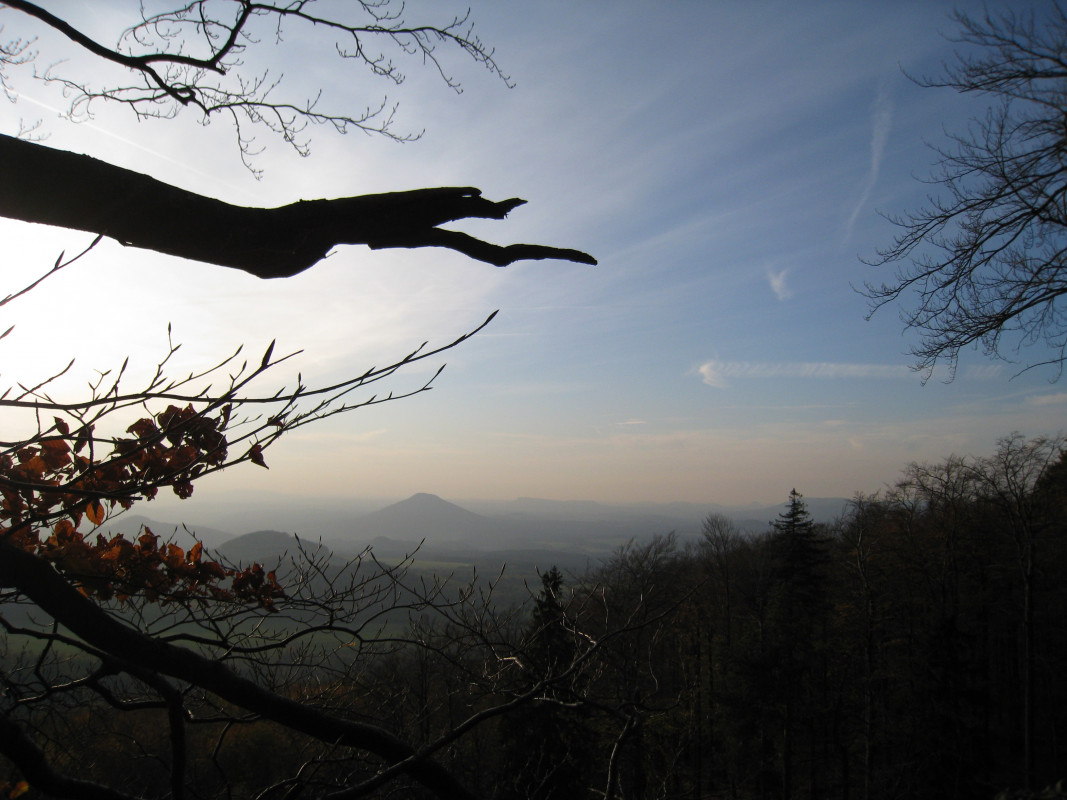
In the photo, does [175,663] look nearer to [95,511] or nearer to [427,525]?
[95,511]

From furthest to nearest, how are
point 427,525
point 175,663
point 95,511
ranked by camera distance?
point 427,525 < point 95,511 < point 175,663

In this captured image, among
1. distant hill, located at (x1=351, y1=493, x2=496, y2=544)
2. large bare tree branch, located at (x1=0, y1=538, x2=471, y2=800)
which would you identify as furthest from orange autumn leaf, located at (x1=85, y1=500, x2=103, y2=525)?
distant hill, located at (x1=351, y1=493, x2=496, y2=544)

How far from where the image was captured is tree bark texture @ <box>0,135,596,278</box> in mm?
1065

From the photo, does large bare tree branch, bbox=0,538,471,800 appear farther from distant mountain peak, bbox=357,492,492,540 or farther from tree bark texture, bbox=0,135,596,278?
distant mountain peak, bbox=357,492,492,540

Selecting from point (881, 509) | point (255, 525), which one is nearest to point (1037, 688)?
point (881, 509)

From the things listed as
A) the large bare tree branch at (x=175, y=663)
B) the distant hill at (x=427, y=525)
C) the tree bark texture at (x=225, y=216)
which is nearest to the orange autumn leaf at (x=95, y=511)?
the large bare tree branch at (x=175, y=663)

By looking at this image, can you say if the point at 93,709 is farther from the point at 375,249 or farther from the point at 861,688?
the point at 861,688

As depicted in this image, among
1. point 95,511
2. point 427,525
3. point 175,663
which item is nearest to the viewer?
point 175,663

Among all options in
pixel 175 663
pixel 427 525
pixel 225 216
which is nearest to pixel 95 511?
pixel 175 663

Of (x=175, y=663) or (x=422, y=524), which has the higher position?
(x=175, y=663)

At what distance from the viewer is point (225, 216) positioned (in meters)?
1.25

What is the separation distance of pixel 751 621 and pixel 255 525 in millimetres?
53178

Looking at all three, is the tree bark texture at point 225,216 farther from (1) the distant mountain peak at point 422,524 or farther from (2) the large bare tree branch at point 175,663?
(1) the distant mountain peak at point 422,524

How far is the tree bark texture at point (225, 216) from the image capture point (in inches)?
41.9
